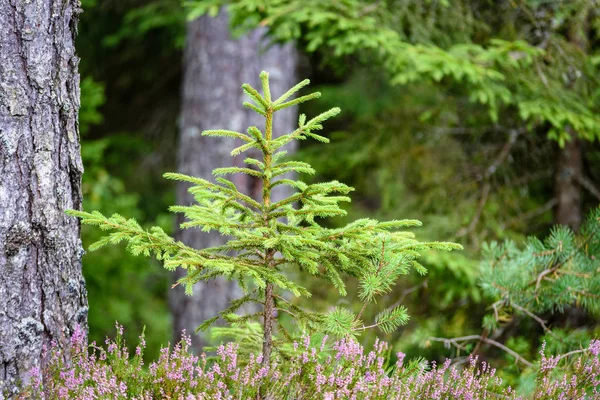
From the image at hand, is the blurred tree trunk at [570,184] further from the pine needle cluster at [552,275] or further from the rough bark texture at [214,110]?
the rough bark texture at [214,110]

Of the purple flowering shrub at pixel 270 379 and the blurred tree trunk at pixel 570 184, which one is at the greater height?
the blurred tree trunk at pixel 570 184

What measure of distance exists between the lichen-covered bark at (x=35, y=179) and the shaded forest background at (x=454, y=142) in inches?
76.5

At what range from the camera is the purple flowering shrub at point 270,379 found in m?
2.47

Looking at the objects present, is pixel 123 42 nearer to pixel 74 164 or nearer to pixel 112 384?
pixel 74 164

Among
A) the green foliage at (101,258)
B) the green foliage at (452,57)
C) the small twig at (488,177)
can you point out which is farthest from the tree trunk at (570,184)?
the green foliage at (101,258)

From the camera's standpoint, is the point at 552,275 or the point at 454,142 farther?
the point at 454,142

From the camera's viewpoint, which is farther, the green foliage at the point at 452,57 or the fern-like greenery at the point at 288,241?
the green foliage at the point at 452,57

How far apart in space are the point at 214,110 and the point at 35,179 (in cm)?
378

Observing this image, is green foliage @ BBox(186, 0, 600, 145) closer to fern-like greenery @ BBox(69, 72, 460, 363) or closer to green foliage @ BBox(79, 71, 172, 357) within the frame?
fern-like greenery @ BBox(69, 72, 460, 363)

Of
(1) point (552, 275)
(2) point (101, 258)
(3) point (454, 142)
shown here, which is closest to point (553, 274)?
(1) point (552, 275)

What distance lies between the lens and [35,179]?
2.69 meters

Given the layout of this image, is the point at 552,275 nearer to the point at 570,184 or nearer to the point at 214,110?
the point at 570,184

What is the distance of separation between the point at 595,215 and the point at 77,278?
262 cm

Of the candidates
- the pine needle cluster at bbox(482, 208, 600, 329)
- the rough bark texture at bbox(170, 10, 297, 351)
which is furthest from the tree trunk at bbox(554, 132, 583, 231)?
the rough bark texture at bbox(170, 10, 297, 351)
